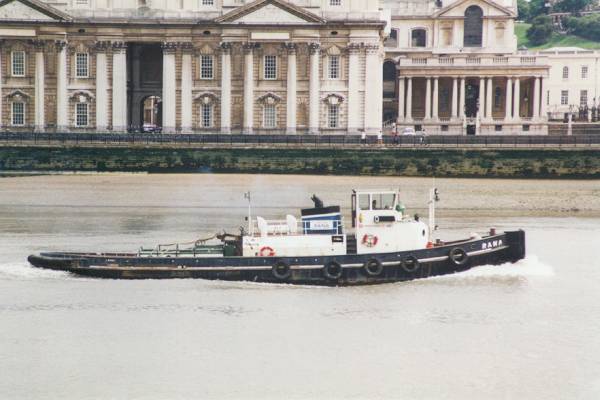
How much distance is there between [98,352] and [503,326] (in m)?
12.4

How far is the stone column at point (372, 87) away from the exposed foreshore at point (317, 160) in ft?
56.9

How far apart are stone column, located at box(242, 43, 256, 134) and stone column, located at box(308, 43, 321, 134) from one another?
4.51 m

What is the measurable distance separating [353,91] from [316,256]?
215 feet

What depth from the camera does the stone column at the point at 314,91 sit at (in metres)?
119

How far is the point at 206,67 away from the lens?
12081 centimetres

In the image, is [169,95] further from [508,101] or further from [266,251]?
[266,251]

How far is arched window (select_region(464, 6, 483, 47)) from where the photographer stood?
496ft

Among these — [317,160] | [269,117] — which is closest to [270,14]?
[269,117]

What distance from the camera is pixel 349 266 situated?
180 ft

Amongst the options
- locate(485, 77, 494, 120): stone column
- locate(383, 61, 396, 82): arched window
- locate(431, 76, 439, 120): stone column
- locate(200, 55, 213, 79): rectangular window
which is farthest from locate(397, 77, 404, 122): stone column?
locate(200, 55, 213, 79): rectangular window

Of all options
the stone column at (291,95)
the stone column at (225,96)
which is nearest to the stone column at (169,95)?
the stone column at (225,96)

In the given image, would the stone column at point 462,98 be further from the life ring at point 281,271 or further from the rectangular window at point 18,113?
the life ring at point 281,271

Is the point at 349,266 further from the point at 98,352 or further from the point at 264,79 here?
the point at 264,79

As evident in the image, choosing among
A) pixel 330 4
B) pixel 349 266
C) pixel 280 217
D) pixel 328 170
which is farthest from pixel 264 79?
pixel 349 266
